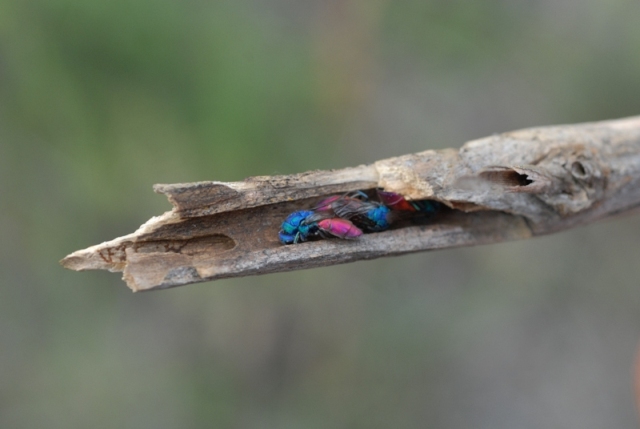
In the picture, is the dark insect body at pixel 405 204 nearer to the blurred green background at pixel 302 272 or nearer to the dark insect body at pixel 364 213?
the dark insect body at pixel 364 213

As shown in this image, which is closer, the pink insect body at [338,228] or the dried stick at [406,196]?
the dried stick at [406,196]

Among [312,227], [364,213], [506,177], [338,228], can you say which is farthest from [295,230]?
[506,177]

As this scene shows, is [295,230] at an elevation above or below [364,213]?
below

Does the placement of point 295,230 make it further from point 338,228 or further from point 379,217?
point 379,217

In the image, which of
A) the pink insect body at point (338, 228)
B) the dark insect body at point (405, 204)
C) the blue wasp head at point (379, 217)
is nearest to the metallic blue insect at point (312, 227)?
the pink insect body at point (338, 228)

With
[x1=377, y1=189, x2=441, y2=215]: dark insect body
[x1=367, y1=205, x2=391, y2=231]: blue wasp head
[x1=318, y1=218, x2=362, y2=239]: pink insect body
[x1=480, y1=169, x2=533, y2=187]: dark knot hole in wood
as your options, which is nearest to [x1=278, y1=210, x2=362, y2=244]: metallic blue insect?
[x1=318, y1=218, x2=362, y2=239]: pink insect body

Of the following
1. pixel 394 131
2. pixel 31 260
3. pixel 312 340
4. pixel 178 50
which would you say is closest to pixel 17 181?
pixel 31 260
